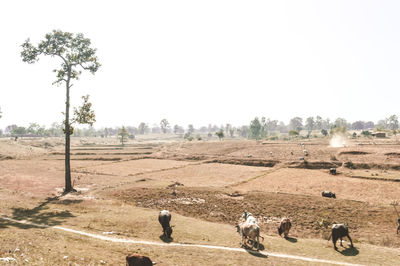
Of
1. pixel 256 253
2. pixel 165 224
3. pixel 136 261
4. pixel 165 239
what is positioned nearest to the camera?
pixel 136 261

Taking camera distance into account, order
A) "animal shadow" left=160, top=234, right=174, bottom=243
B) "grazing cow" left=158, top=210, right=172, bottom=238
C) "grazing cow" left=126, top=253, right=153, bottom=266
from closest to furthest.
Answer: "grazing cow" left=126, top=253, right=153, bottom=266 → "animal shadow" left=160, top=234, right=174, bottom=243 → "grazing cow" left=158, top=210, right=172, bottom=238

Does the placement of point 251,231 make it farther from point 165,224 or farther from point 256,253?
point 165,224

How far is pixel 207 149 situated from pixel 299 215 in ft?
213

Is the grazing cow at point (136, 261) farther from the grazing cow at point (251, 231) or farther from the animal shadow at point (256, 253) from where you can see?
the grazing cow at point (251, 231)

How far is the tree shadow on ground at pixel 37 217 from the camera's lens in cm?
2073

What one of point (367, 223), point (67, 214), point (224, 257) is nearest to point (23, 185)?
point (67, 214)

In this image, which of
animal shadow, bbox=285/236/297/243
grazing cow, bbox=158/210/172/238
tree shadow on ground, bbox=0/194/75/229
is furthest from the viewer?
animal shadow, bbox=285/236/297/243

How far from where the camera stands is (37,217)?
2369 cm

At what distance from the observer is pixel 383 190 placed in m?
34.7

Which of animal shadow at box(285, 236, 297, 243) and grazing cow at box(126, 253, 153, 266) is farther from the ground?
grazing cow at box(126, 253, 153, 266)

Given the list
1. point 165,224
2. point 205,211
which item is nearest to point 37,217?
point 165,224

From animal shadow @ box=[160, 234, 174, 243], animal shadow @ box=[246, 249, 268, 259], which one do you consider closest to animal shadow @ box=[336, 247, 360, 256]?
animal shadow @ box=[246, 249, 268, 259]

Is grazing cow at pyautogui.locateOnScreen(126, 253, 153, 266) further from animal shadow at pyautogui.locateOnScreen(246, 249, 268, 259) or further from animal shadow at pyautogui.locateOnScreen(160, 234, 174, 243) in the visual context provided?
animal shadow at pyautogui.locateOnScreen(246, 249, 268, 259)

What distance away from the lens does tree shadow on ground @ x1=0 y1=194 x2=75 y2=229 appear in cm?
2073
